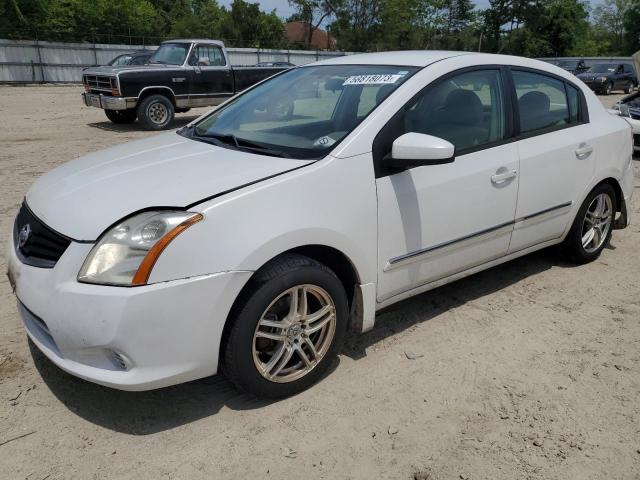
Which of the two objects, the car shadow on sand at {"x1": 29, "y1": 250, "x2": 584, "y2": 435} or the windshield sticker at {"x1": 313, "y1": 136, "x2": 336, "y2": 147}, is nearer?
the car shadow on sand at {"x1": 29, "y1": 250, "x2": 584, "y2": 435}

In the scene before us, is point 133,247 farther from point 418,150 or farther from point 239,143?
point 418,150

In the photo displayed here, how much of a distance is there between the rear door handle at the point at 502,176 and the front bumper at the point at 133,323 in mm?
1831

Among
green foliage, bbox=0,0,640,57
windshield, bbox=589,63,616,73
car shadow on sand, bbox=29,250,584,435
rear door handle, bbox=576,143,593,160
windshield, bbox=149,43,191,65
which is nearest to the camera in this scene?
car shadow on sand, bbox=29,250,584,435

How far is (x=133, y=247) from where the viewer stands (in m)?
2.43

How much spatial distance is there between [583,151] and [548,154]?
473 mm

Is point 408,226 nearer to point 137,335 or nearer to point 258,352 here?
point 258,352

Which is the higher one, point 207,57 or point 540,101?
point 207,57

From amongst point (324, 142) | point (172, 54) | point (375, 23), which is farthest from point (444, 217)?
point (375, 23)

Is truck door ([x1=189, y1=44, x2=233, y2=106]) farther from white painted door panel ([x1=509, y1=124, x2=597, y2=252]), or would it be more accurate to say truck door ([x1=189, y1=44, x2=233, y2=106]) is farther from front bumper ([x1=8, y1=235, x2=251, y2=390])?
front bumper ([x1=8, y1=235, x2=251, y2=390])

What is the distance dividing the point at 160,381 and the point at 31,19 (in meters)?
39.1

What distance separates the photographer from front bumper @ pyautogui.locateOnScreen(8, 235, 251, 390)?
7.75ft

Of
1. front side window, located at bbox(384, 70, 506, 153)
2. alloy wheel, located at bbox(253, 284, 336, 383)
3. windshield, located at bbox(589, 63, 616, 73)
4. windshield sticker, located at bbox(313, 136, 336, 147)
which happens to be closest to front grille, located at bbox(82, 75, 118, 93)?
front side window, located at bbox(384, 70, 506, 153)

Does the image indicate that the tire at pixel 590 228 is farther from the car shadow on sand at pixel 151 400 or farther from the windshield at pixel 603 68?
the windshield at pixel 603 68

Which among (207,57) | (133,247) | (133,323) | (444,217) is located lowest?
(133,323)
